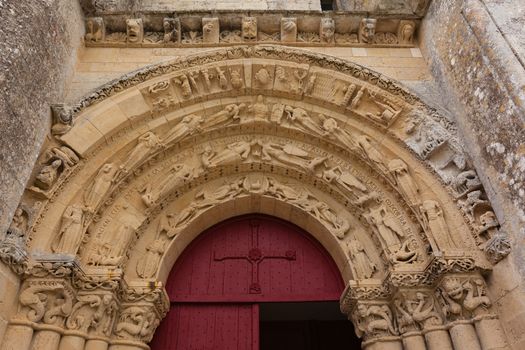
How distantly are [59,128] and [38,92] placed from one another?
385 millimetres

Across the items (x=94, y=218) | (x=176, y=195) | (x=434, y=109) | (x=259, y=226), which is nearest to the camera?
(x=94, y=218)

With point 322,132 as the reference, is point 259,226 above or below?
below

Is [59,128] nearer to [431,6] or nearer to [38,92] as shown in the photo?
[38,92]

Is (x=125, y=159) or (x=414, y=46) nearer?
(x=125, y=159)

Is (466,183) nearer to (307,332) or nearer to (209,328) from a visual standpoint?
(209,328)

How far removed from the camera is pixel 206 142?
4871 mm

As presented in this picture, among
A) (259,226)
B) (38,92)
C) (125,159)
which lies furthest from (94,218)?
(259,226)

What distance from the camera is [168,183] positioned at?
4.51 metres

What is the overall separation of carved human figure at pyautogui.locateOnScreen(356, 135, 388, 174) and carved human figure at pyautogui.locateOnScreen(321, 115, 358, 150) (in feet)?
0.25

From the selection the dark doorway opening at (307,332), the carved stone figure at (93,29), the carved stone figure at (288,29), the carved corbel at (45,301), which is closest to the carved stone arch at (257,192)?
the carved corbel at (45,301)

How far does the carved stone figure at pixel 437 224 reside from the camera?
12.0 feet

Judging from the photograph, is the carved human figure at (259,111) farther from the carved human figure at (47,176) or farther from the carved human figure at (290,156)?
the carved human figure at (47,176)

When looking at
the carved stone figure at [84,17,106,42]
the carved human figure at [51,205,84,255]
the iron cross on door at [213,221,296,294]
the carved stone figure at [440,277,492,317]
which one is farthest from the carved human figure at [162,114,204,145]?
the carved stone figure at [440,277,492,317]

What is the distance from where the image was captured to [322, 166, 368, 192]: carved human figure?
445cm
